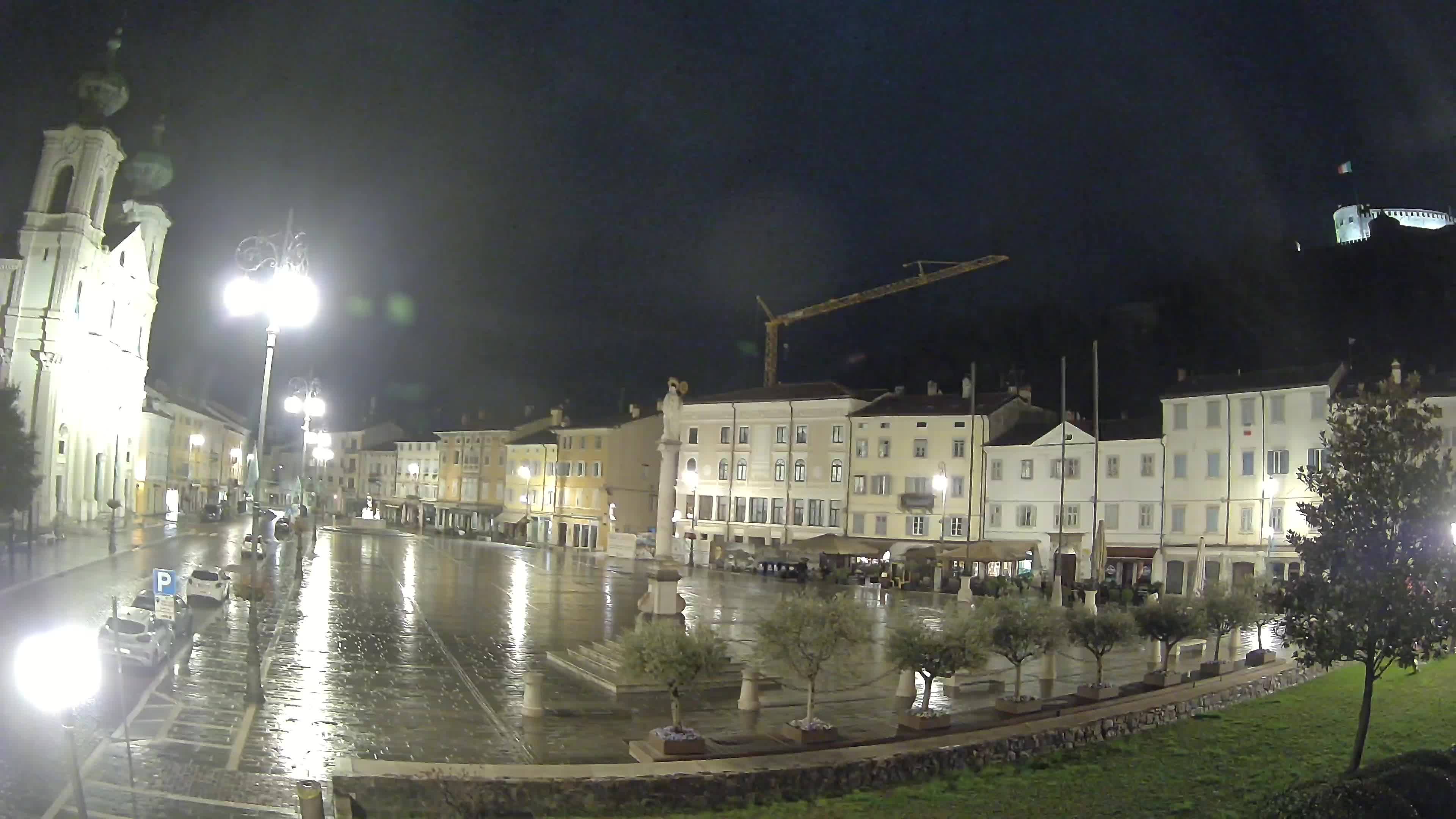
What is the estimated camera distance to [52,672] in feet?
25.3

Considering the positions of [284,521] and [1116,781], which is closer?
[1116,781]

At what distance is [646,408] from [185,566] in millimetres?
55686

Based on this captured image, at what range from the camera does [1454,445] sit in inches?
1597

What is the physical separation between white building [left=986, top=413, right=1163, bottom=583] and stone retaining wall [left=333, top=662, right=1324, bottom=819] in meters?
36.3

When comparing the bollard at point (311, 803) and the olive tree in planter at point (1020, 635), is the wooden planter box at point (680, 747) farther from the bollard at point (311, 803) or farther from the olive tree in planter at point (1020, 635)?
the olive tree in planter at point (1020, 635)

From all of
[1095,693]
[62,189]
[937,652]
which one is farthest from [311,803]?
[62,189]

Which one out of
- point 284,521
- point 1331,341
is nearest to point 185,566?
point 284,521

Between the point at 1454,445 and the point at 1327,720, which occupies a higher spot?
the point at 1454,445

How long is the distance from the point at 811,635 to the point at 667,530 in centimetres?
747

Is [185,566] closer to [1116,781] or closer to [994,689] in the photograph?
[994,689]

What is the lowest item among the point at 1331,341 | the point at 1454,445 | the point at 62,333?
the point at 1454,445

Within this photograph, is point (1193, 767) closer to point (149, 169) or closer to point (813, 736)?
point (813, 736)

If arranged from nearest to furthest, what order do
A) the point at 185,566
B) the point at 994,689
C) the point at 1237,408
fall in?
the point at 994,689
the point at 185,566
the point at 1237,408

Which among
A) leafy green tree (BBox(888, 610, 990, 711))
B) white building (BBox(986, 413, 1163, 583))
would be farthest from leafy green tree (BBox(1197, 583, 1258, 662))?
white building (BBox(986, 413, 1163, 583))
